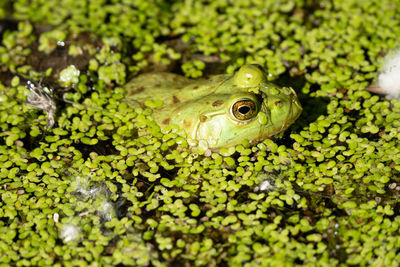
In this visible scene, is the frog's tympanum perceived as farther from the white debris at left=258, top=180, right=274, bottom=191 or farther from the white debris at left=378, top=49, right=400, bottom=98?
the white debris at left=378, top=49, right=400, bottom=98

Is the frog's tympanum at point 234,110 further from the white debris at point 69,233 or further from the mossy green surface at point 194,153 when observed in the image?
the white debris at point 69,233

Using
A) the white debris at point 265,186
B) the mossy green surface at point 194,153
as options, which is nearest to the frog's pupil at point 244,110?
the mossy green surface at point 194,153

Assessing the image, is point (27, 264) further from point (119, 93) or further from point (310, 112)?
point (310, 112)

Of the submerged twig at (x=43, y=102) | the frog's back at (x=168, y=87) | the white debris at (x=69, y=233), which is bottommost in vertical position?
the white debris at (x=69, y=233)

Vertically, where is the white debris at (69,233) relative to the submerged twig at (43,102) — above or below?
below

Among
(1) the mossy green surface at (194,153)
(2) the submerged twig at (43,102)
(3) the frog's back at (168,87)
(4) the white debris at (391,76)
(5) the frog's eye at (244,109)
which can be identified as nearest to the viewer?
(1) the mossy green surface at (194,153)

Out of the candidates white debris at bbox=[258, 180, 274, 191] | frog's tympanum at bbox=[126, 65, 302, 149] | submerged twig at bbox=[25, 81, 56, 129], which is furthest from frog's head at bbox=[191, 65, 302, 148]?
submerged twig at bbox=[25, 81, 56, 129]
